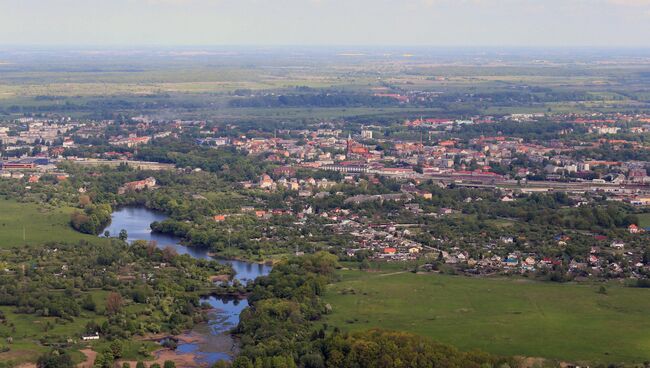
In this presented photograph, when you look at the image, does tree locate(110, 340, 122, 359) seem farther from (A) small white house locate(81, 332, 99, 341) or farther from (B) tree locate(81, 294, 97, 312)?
(B) tree locate(81, 294, 97, 312)

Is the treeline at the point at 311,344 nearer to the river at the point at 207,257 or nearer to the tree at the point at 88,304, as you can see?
the river at the point at 207,257

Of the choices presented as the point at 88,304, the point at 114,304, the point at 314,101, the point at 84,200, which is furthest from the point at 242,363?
the point at 314,101

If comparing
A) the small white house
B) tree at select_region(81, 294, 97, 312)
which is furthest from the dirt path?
tree at select_region(81, 294, 97, 312)

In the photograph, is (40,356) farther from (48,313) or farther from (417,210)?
(417,210)

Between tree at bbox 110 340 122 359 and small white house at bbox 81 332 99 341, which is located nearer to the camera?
tree at bbox 110 340 122 359

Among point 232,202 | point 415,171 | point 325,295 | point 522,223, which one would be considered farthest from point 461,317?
point 415,171

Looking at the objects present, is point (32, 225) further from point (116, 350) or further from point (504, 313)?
point (504, 313)
